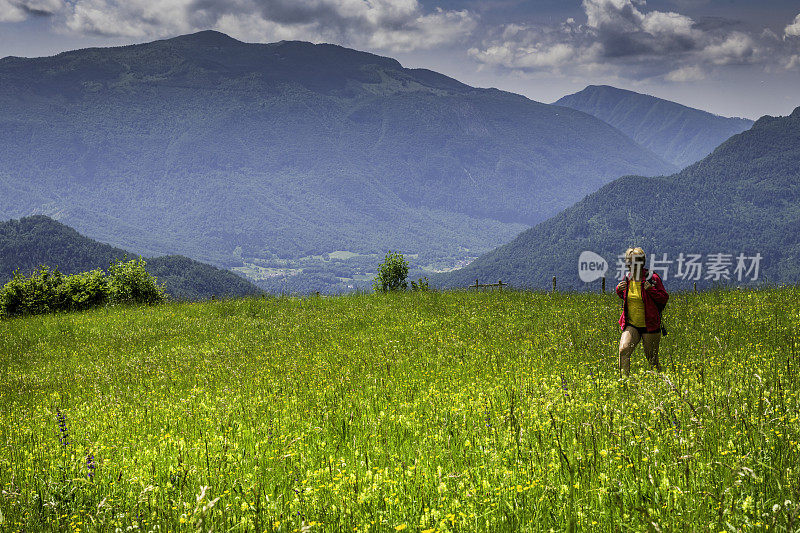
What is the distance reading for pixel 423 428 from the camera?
5.98 m

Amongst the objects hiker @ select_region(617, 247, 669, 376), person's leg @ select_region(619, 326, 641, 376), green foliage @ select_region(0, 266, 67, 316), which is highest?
hiker @ select_region(617, 247, 669, 376)

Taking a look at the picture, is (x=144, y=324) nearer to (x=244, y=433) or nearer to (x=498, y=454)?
(x=244, y=433)

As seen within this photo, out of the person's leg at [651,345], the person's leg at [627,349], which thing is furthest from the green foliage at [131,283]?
the person's leg at [651,345]

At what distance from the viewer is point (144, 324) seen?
68.1 feet

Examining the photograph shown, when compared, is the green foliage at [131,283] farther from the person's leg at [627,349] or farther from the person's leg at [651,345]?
the person's leg at [651,345]

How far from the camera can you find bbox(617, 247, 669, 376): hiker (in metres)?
8.52

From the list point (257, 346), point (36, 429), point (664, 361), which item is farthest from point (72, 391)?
point (664, 361)

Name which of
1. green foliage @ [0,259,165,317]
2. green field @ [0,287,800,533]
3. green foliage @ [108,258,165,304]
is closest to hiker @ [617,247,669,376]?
green field @ [0,287,800,533]

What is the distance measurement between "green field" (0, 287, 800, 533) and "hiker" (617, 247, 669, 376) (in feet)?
1.32

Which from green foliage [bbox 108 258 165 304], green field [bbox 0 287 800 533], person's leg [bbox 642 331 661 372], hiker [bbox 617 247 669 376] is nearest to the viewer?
green field [bbox 0 287 800 533]

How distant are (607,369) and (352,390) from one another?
14.5ft

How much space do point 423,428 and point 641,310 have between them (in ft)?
15.8

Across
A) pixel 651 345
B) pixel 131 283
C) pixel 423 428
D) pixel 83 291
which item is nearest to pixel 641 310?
pixel 651 345

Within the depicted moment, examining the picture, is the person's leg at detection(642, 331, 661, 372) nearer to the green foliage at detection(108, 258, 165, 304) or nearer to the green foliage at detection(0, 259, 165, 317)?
the green foliage at detection(0, 259, 165, 317)
